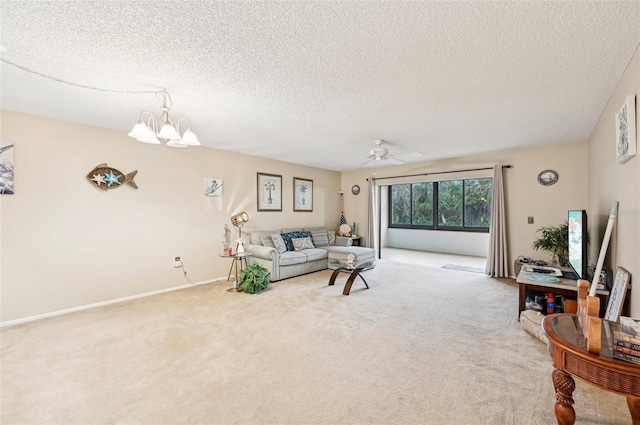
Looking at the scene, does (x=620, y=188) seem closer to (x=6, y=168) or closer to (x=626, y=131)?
(x=626, y=131)

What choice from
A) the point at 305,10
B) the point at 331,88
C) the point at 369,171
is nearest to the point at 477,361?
the point at 331,88

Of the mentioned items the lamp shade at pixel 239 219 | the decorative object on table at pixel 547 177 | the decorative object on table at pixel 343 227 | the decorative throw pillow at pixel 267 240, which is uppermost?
the decorative object on table at pixel 547 177

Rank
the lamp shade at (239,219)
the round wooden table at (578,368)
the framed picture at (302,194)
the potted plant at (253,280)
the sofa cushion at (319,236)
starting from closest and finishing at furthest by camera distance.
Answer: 1. the round wooden table at (578,368)
2. the potted plant at (253,280)
3. the lamp shade at (239,219)
4. the sofa cushion at (319,236)
5. the framed picture at (302,194)

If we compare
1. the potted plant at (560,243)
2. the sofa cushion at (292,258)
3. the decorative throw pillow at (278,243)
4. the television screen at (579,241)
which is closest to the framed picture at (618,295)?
the television screen at (579,241)

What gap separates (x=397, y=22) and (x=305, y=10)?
0.54 metres

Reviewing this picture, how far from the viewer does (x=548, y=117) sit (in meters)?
3.15

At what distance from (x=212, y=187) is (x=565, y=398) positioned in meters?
4.79

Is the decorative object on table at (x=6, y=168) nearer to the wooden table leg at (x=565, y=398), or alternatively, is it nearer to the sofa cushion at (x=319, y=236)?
the sofa cushion at (x=319, y=236)

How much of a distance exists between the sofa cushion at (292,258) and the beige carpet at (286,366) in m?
1.18

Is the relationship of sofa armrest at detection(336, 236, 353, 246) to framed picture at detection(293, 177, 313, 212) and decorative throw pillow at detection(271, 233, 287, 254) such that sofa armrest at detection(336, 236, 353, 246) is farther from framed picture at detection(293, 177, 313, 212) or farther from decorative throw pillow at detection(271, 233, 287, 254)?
decorative throw pillow at detection(271, 233, 287, 254)

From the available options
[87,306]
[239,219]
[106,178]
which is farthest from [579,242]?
[87,306]

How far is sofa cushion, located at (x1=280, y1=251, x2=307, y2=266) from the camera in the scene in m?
4.69

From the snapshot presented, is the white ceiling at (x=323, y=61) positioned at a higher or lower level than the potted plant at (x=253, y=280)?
higher

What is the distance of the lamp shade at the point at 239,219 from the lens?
4930 millimetres
